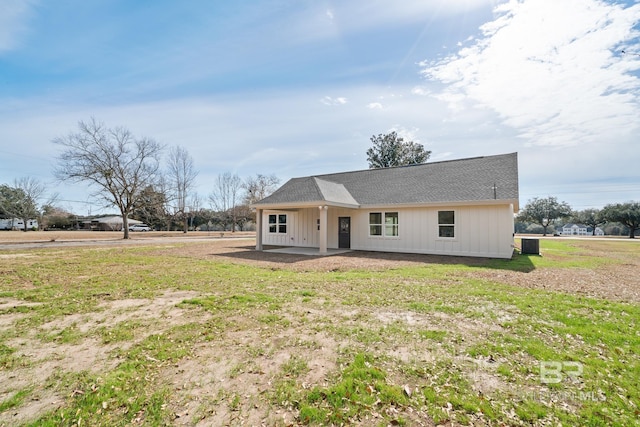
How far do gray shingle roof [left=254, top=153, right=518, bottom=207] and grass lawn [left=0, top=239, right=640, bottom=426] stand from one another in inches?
300

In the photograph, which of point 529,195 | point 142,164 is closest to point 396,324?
point 142,164

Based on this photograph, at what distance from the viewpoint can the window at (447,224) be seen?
546 inches

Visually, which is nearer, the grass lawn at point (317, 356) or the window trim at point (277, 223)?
the grass lawn at point (317, 356)

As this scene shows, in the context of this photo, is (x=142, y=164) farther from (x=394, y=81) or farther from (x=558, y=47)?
(x=558, y=47)

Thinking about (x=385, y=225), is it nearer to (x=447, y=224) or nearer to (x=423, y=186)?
(x=423, y=186)

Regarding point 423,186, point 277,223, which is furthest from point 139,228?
point 423,186

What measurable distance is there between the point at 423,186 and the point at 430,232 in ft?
9.07

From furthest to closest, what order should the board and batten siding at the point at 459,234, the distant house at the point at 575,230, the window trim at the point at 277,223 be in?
1. the distant house at the point at 575,230
2. the window trim at the point at 277,223
3. the board and batten siding at the point at 459,234

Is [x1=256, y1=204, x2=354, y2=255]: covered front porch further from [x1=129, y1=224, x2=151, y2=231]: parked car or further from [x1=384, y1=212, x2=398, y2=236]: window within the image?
[x1=129, y1=224, x2=151, y2=231]: parked car

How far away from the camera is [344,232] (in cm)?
1706

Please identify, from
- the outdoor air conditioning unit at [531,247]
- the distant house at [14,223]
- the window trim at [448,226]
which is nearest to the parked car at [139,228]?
the distant house at [14,223]

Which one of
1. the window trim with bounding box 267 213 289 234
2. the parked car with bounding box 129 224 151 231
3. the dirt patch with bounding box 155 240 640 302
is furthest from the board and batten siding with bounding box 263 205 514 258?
the parked car with bounding box 129 224 151 231

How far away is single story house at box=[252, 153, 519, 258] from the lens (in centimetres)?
1312

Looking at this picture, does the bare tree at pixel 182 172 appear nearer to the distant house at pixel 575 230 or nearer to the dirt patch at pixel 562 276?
the dirt patch at pixel 562 276
